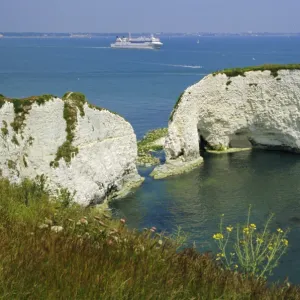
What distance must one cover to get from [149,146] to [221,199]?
50.0ft

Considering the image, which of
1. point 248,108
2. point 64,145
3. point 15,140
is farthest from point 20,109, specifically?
point 248,108

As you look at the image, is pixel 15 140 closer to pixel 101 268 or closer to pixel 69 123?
pixel 69 123

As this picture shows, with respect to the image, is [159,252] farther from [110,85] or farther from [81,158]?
[110,85]

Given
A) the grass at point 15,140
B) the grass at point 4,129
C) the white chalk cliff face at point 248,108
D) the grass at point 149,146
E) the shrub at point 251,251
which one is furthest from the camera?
the white chalk cliff face at point 248,108

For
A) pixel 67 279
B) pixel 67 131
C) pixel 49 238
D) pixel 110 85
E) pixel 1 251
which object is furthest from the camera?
pixel 110 85

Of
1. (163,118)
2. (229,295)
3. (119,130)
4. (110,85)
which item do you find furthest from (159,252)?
(110,85)

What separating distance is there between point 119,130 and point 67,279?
969 inches

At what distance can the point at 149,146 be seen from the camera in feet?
143

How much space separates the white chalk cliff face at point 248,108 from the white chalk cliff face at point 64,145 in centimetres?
1083

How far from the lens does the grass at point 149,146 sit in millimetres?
38519

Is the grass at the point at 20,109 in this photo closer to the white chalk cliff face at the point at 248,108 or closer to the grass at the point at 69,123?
the grass at the point at 69,123

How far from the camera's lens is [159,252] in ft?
24.9

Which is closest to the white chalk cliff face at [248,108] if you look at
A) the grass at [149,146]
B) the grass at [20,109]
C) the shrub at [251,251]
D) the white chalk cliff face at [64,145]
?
the grass at [149,146]

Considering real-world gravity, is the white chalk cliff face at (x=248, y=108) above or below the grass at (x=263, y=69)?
below
